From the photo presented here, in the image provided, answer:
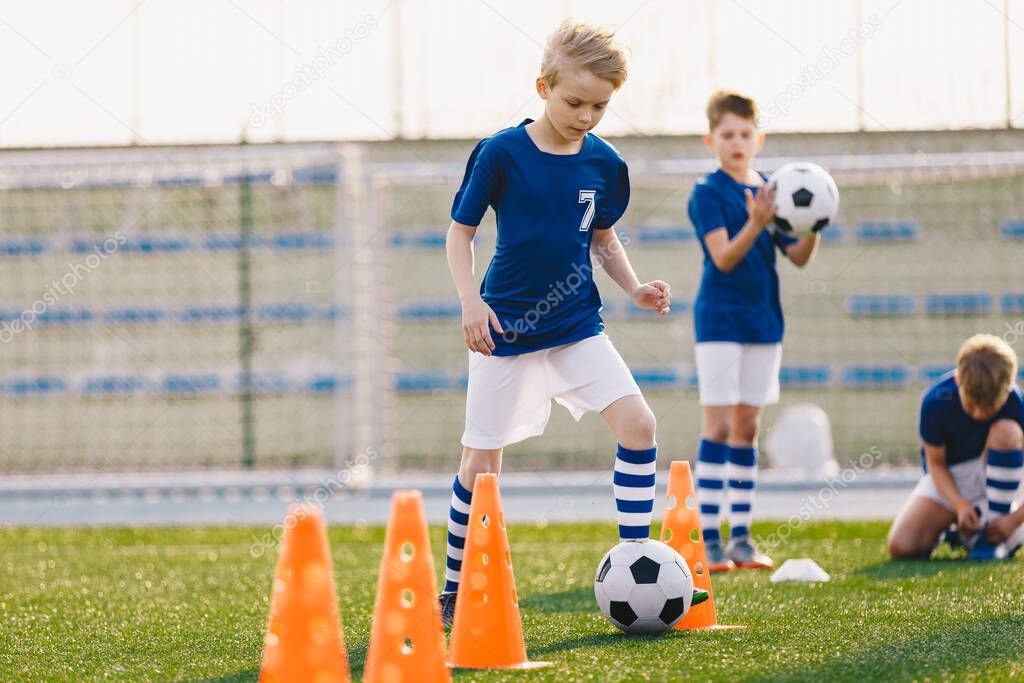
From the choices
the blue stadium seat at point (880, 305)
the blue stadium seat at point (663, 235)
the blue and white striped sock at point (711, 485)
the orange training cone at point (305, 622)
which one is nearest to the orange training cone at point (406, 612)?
the orange training cone at point (305, 622)

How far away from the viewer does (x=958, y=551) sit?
5293 millimetres

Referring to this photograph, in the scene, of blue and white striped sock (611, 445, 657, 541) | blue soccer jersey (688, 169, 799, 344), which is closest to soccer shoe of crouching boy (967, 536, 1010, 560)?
blue soccer jersey (688, 169, 799, 344)

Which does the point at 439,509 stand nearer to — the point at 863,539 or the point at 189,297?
the point at 863,539

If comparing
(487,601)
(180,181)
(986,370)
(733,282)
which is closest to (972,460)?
(986,370)

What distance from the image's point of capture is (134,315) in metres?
11.3

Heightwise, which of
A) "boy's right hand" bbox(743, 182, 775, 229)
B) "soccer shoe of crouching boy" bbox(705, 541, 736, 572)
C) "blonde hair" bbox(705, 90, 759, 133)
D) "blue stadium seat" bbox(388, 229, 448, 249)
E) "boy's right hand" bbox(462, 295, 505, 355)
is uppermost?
"blue stadium seat" bbox(388, 229, 448, 249)

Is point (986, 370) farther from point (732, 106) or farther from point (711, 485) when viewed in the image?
point (732, 106)

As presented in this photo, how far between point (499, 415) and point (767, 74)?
754 cm

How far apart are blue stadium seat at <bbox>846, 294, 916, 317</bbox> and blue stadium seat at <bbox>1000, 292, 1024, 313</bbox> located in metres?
0.82

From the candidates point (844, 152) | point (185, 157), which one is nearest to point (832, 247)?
point (844, 152)

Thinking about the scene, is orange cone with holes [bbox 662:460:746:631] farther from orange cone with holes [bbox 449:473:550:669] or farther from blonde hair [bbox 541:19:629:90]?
blonde hair [bbox 541:19:629:90]

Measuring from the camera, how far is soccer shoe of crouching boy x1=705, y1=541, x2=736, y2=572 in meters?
4.79

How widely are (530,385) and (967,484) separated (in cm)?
259

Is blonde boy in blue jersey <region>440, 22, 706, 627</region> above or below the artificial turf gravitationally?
above
